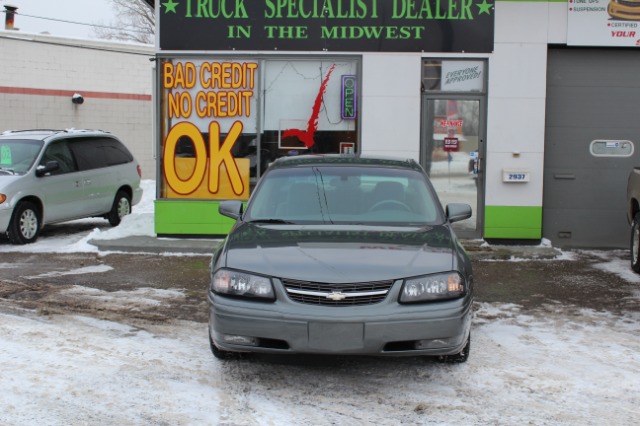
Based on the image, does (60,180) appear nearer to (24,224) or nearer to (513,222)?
(24,224)

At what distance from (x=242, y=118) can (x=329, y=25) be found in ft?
6.29

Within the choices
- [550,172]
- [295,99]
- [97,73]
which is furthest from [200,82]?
[97,73]

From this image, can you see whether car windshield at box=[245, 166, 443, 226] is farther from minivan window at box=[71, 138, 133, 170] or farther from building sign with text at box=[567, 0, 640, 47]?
minivan window at box=[71, 138, 133, 170]

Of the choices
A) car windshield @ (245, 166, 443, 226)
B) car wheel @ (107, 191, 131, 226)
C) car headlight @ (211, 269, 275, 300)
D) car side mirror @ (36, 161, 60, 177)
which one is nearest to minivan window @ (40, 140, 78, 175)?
car side mirror @ (36, 161, 60, 177)

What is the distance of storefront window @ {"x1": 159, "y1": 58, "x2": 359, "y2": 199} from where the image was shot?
11.7 metres

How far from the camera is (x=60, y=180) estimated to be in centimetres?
1294

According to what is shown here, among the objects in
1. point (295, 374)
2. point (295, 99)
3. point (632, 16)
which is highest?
point (632, 16)

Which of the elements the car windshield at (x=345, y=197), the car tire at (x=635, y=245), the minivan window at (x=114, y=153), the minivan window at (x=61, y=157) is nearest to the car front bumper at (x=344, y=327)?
the car windshield at (x=345, y=197)

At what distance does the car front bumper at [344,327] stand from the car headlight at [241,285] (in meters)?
0.06

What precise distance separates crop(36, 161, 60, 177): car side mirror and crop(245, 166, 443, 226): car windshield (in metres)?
6.97

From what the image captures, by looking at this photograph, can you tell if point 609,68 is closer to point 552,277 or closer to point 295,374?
point 552,277

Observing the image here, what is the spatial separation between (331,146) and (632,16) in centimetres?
480

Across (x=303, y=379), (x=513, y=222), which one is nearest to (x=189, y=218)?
(x=513, y=222)

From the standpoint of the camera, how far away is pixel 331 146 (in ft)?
38.6
